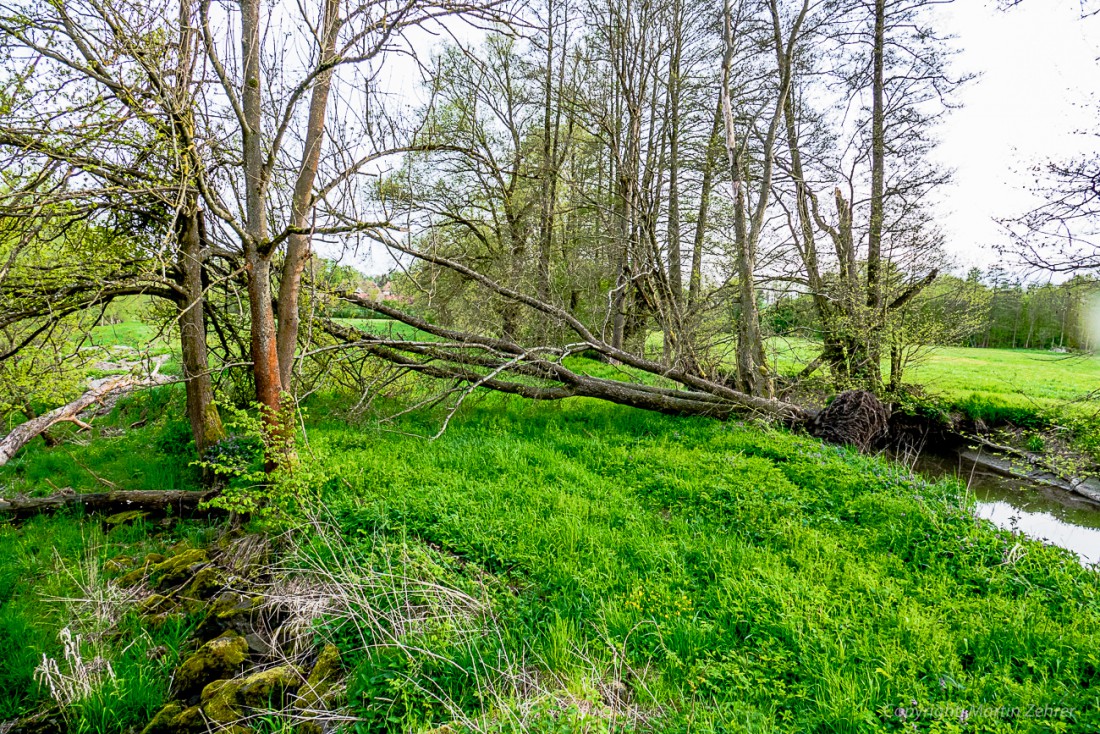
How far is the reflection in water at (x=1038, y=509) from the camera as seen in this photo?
594cm

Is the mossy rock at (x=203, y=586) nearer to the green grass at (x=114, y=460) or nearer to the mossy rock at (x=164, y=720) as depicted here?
Answer: the mossy rock at (x=164, y=720)

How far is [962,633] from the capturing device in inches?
114

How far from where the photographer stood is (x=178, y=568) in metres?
3.98

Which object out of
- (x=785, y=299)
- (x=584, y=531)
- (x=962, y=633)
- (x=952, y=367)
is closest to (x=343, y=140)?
(x=584, y=531)

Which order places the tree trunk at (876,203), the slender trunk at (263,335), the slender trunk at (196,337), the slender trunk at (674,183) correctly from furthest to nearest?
the slender trunk at (674,183) < the tree trunk at (876,203) < the slender trunk at (196,337) < the slender trunk at (263,335)

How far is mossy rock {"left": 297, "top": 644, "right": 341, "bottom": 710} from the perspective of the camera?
2678 mm

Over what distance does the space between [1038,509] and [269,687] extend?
9961mm

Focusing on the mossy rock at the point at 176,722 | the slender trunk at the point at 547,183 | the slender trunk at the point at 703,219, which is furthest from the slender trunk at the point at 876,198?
the mossy rock at the point at 176,722

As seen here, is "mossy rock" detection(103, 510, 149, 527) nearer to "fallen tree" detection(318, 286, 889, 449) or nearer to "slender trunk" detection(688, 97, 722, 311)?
"fallen tree" detection(318, 286, 889, 449)

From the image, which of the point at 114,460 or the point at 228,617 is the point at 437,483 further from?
the point at 114,460

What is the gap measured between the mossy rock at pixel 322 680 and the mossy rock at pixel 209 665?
1.83 feet

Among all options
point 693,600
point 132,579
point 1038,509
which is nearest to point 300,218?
point 132,579

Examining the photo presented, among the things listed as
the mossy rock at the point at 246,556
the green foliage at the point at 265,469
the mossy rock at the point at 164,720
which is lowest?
the mossy rock at the point at 164,720

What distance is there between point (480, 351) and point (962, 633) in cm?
649
